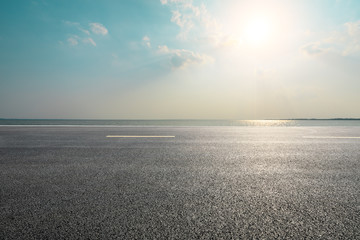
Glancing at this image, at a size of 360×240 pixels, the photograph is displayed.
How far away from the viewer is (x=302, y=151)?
207 inches

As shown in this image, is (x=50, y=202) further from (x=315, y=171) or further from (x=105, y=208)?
(x=315, y=171)

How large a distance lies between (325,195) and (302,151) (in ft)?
10.2

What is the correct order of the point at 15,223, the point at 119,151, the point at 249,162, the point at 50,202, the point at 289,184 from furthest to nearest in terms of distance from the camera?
the point at 119,151
the point at 249,162
the point at 289,184
the point at 50,202
the point at 15,223

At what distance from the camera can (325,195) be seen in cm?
248

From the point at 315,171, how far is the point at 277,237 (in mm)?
2393

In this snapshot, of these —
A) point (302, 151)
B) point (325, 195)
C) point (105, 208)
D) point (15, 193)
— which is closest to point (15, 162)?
point (15, 193)

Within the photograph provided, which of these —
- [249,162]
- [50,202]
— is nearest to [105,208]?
[50,202]

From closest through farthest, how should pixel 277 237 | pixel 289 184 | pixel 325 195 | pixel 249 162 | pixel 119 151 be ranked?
pixel 277 237 → pixel 325 195 → pixel 289 184 → pixel 249 162 → pixel 119 151

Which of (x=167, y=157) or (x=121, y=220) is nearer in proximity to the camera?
(x=121, y=220)

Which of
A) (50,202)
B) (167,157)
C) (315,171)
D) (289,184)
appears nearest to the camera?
(50,202)

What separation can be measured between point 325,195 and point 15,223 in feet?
10.8

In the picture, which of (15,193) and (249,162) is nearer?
(15,193)

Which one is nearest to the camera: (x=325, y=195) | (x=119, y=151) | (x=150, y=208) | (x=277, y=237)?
(x=277, y=237)

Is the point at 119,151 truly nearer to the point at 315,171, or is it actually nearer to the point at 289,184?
the point at 289,184
